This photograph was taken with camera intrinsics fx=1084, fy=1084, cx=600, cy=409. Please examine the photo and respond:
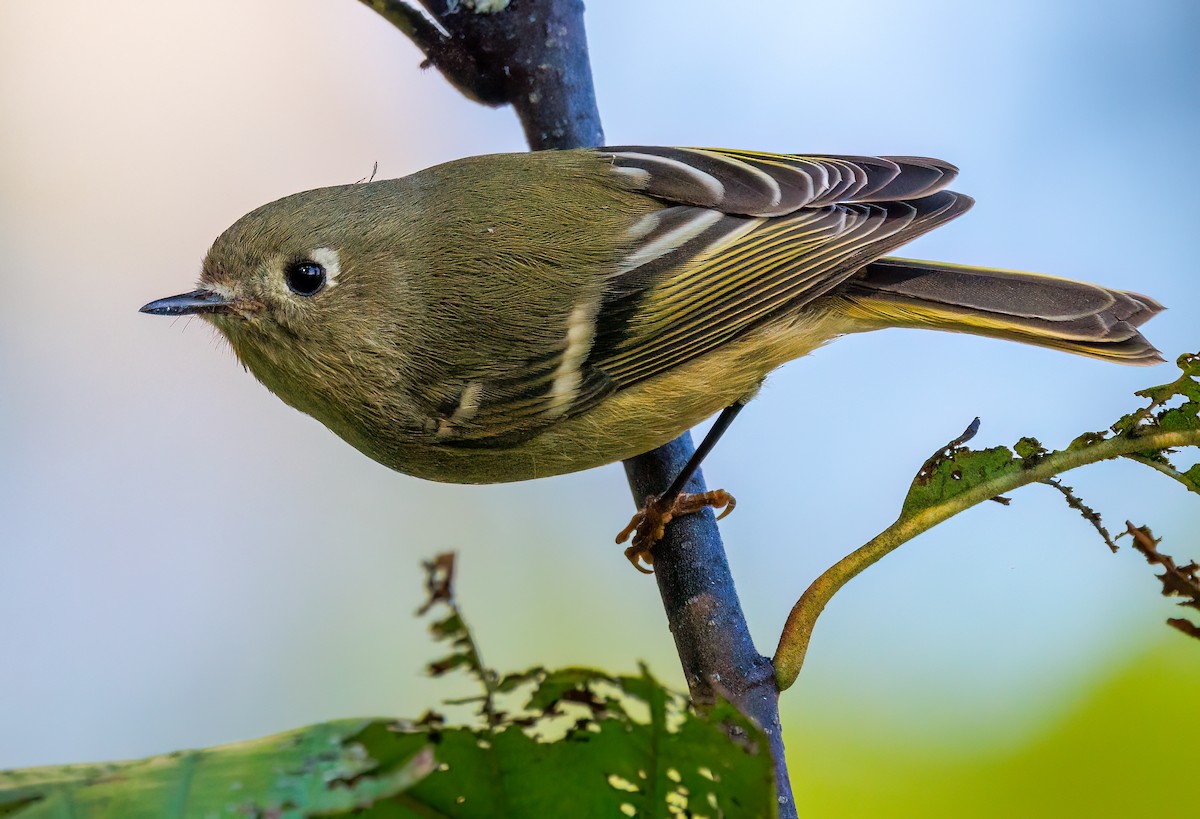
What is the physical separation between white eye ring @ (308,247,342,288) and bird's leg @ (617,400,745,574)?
1.41 feet

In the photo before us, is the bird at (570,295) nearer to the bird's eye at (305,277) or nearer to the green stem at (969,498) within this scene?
the bird's eye at (305,277)

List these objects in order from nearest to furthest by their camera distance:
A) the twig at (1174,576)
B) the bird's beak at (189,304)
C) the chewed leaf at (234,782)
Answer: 1. the chewed leaf at (234,782)
2. the twig at (1174,576)
3. the bird's beak at (189,304)

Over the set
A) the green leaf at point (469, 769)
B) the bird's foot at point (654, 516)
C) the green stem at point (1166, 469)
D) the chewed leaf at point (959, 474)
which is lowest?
the green leaf at point (469, 769)

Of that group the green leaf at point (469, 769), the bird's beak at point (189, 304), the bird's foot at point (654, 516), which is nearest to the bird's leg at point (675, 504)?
the bird's foot at point (654, 516)

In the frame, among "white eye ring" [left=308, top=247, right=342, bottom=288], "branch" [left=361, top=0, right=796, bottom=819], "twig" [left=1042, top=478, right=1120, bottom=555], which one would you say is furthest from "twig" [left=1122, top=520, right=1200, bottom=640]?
"white eye ring" [left=308, top=247, right=342, bottom=288]

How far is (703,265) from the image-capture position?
3.91ft

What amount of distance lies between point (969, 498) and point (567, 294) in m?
0.54

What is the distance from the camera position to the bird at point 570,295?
1146 millimetres

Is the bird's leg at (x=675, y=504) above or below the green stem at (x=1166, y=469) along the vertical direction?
above

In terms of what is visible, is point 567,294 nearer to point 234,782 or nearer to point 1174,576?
point 1174,576

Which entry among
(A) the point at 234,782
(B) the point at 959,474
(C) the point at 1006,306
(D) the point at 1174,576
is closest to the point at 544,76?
(C) the point at 1006,306

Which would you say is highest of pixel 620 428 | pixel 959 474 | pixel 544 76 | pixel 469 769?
pixel 544 76

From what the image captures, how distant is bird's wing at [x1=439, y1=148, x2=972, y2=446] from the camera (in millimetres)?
1158

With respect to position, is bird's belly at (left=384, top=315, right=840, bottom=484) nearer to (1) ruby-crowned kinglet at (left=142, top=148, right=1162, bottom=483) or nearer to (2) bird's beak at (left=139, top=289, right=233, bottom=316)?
(1) ruby-crowned kinglet at (left=142, top=148, right=1162, bottom=483)
